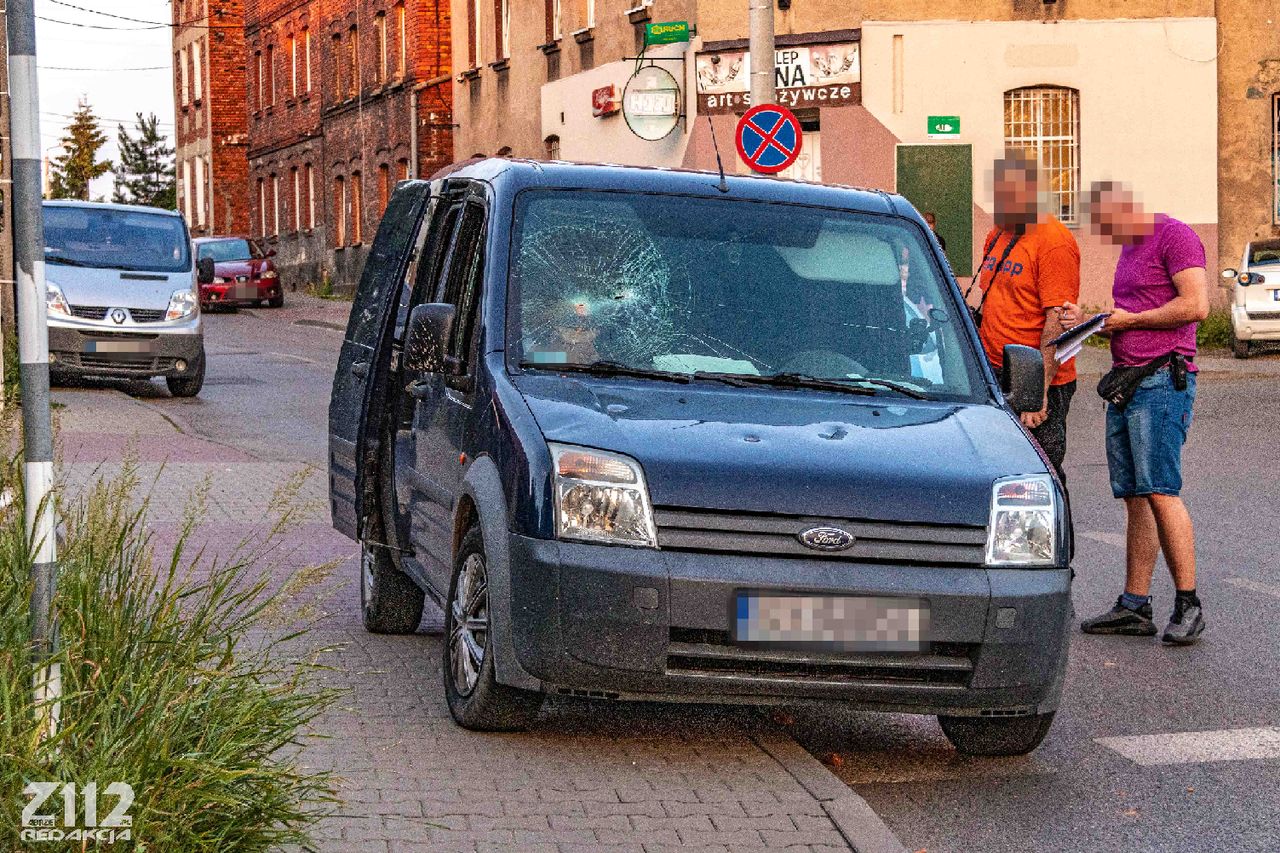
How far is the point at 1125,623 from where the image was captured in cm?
Answer: 846

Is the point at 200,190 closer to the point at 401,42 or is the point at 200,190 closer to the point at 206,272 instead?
the point at 401,42

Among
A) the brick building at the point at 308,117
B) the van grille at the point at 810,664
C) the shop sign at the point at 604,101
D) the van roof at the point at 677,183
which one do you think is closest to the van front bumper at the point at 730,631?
the van grille at the point at 810,664

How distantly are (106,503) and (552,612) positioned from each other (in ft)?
4.26

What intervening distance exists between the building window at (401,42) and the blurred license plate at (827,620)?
42.2 meters

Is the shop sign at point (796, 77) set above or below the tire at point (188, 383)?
above

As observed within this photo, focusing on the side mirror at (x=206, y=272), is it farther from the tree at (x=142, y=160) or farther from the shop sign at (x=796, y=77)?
the tree at (x=142, y=160)

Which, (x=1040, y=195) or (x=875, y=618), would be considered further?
(x=1040, y=195)

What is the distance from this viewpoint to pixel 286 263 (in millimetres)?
58625

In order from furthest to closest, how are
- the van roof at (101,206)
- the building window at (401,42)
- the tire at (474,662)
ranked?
the building window at (401,42), the van roof at (101,206), the tire at (474,662)

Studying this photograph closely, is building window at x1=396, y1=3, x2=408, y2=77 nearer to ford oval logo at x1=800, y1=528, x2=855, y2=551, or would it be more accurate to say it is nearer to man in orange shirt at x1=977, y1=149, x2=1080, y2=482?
man in orange shirt at x1=977, y1=149, x2=1080, y2=482

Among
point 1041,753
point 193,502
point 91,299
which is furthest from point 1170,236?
point 91,299

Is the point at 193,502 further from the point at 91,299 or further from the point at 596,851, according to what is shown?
the point at 91,299

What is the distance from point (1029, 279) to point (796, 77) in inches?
867

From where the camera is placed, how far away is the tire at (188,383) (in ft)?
70.5
